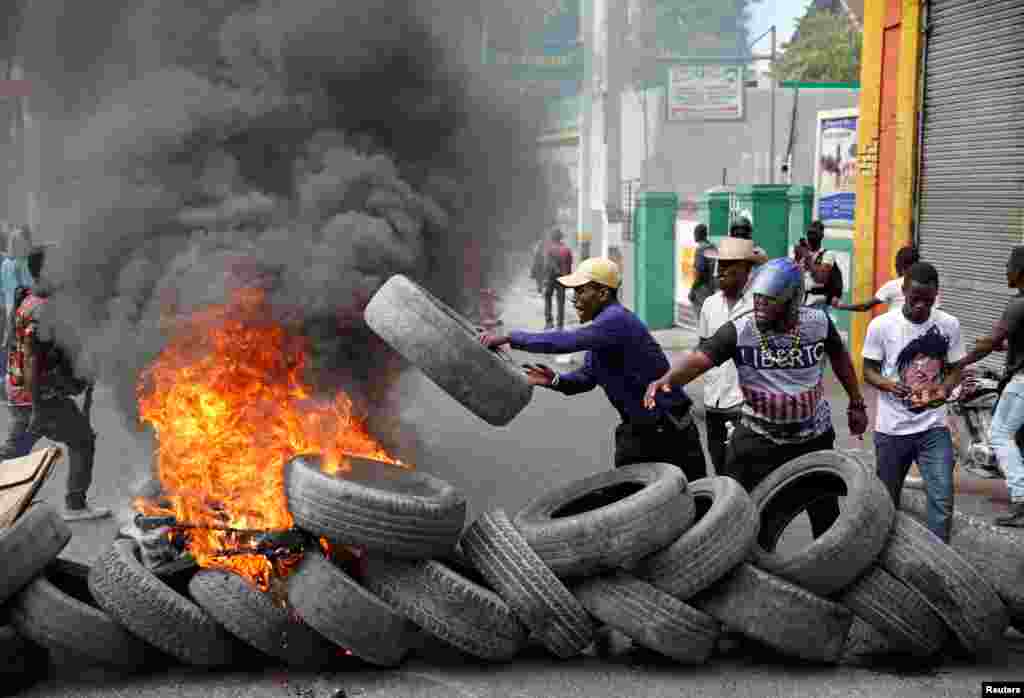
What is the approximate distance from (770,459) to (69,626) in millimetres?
3650

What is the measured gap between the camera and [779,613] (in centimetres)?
532

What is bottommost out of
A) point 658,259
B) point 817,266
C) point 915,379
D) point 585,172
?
point 658,259

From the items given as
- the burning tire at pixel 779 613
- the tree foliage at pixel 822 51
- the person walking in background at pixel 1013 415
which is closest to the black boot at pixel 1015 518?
the person walking in background at pixel 1013 415

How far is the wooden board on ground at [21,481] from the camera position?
586 centimetres

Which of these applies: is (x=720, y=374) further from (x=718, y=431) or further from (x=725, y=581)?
(x=725, y=581)

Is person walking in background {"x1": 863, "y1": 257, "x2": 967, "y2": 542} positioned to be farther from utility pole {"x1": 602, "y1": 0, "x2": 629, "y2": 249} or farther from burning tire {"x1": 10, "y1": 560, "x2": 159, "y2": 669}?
utility pole {"x1": 602, "y1": 0, "x2": 629, "y2": 249}

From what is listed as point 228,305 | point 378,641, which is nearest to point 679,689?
point 378,641

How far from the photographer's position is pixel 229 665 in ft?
18.0

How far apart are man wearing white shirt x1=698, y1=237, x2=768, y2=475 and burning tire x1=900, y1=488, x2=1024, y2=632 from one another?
6.98 feet

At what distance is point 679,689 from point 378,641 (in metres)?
1.39

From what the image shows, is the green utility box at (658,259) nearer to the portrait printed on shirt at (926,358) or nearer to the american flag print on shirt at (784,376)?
the portrait printed on shirt at (926,358)

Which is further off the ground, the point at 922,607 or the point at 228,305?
the point at 228,305

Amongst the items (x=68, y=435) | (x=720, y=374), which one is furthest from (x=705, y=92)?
(x=68, y=435)

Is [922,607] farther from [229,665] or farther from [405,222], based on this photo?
[405,222]
